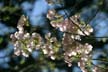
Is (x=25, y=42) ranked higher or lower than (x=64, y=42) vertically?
higher

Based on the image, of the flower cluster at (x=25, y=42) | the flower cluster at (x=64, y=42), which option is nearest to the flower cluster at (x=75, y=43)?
the flower cluster at (x=64, y=42)

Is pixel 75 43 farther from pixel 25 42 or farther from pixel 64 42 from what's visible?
pixel 25 42

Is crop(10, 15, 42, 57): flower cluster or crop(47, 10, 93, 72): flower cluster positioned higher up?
crop(10, 15, 42, 57): flower cluster

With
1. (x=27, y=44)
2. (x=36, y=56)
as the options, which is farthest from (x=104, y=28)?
(x=36, y=56)

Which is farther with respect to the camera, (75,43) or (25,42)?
(25,42)

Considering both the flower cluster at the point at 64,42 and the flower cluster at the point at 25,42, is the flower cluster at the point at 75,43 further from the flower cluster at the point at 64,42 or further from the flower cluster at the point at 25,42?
the flower cluster at the point at 25,42

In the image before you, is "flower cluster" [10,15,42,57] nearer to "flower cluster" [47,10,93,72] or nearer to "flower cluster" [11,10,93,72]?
"flower cluster" [11,10,93,72]

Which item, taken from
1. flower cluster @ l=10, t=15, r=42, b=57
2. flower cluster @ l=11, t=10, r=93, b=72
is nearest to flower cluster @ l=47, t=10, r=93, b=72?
flower cluster @ l=11, t=10, r=93, b=72

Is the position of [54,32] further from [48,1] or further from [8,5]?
[8,5]

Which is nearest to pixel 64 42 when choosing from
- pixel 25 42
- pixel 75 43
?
pixel 75 43

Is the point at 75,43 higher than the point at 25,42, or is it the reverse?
the point at 25,42

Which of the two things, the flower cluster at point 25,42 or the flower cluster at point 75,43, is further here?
the flower cluster at point 25,42
